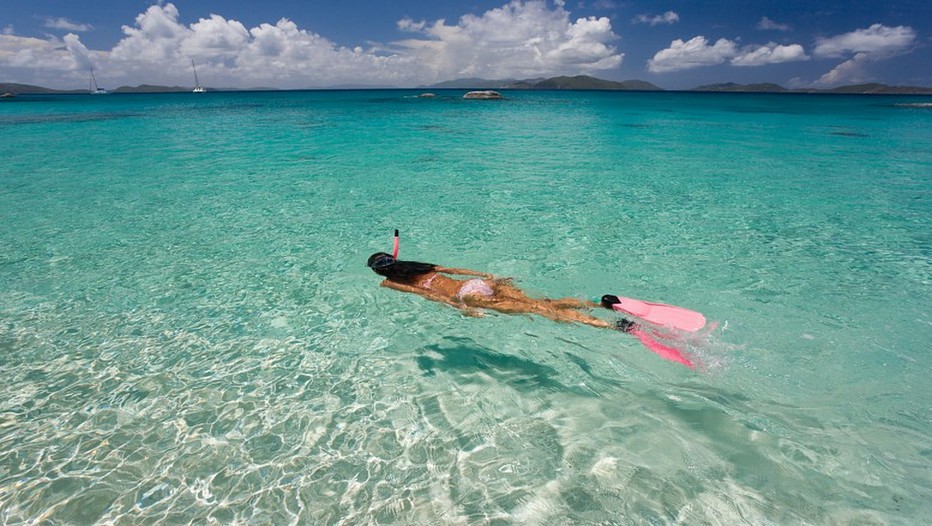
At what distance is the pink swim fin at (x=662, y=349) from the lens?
20.7ft

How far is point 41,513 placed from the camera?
4219 mm

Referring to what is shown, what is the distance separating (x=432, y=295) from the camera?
26.5 feet

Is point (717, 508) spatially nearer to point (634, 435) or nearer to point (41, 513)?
point (634, 435)

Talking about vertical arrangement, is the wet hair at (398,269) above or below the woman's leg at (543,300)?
above

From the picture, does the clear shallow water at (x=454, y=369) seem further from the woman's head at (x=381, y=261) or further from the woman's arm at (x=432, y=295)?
the woman's head at (x=381, y=261)

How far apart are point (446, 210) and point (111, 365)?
934 cm

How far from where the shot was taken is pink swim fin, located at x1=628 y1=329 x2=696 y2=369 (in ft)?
20.7

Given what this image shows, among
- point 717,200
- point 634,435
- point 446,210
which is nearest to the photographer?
point 634,435

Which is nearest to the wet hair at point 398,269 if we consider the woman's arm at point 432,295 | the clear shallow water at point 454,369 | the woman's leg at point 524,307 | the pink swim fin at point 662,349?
the woman's arm at point 432,295

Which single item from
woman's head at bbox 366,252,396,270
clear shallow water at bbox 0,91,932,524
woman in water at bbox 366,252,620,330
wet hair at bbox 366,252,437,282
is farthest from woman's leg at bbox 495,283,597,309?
woman's head at bbox 366,252,396,270

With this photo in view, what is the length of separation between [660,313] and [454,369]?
367 centimetres

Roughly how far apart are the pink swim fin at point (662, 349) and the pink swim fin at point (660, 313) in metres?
0.54

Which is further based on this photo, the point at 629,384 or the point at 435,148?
the point at 435,148

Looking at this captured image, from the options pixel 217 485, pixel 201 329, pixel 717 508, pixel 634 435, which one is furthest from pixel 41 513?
pixel 717 508
